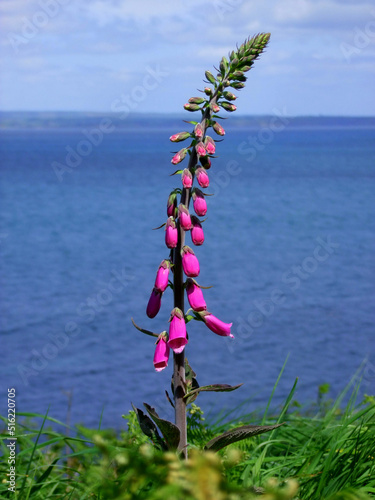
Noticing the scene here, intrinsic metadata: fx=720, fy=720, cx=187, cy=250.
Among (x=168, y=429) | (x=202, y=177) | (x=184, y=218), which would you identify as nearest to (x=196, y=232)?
(x=184, y=218)

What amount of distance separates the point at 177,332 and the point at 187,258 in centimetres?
28

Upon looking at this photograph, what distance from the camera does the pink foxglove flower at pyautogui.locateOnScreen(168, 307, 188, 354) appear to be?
273cm

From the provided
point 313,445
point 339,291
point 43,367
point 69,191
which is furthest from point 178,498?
point 69,191

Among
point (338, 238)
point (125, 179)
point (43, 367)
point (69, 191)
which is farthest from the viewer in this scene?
point (125, 179)

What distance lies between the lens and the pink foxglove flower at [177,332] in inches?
108

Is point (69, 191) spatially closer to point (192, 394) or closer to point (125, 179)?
point (125, 179)

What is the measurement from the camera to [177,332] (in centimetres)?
274

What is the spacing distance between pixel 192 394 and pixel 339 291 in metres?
9.86

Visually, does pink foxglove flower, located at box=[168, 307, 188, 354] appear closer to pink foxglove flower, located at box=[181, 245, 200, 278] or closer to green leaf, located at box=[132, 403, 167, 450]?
pink foxglove flower, located at box=[181, 245, 200, 278]

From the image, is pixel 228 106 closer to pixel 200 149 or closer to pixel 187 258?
pixel 200 149

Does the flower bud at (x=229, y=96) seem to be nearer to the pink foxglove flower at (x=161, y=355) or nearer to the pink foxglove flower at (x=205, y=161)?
the pink foxglove flower at (x=205, y=161)

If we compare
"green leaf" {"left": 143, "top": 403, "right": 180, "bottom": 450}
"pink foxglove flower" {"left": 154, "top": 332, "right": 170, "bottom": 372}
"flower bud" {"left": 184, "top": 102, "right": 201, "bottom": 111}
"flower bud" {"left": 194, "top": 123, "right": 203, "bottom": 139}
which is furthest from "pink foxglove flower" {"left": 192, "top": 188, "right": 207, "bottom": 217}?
"green leaf" {"left": 143, "top": 403, "right": 180, "bottom": 450}

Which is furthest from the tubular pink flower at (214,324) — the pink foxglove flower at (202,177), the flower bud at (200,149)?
the flower bud at (200,149)

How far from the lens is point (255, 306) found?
11086 millimetres
